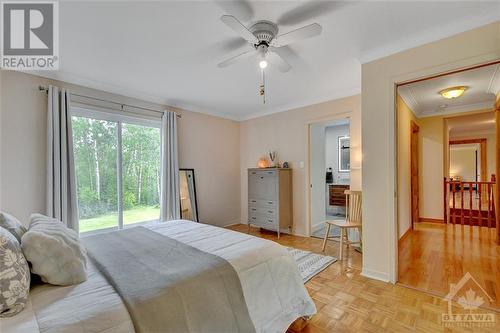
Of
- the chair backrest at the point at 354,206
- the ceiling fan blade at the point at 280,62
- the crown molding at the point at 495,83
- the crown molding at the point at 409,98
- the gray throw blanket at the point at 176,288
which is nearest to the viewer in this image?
the gray throw blanket at the point at 176,288

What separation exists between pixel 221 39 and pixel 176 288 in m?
2.16

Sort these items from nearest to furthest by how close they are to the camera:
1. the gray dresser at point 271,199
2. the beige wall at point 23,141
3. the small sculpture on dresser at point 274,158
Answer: the beige wall at point 23,141
the gray dresser at point 271,199
the small sculpture on dresser at point 274,158

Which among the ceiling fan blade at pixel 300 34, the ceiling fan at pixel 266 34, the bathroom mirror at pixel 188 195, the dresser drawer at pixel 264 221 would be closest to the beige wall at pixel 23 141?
the bathroom mirror at pixel 188 195

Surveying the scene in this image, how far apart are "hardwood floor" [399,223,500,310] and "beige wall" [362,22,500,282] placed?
380 millimetres

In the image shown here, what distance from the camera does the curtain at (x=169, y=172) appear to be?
3.90 metres

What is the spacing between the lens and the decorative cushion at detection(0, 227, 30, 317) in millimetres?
972

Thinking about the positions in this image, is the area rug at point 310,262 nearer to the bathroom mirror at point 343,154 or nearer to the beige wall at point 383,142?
the beige wall at point 383,142

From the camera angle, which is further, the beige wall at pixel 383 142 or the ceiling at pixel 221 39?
the beige wall at pixel 383 142

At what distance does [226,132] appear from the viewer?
17.0ft

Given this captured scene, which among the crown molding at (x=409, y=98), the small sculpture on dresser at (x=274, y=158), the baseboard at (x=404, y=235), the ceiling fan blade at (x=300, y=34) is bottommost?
the baseboard at (x=404, y=235)

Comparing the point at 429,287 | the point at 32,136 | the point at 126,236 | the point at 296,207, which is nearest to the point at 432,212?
the point at 296,207

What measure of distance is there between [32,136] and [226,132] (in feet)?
10.5

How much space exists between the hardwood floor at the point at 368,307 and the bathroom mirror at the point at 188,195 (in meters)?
2.55

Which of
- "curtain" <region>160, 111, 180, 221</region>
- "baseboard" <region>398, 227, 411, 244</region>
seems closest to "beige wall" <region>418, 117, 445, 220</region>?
"baseboard" <region>398, 227, 411, 244</region>
